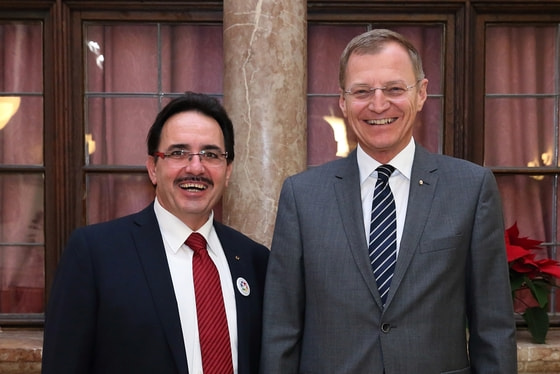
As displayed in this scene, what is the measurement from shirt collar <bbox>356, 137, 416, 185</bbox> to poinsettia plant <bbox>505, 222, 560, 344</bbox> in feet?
4.70

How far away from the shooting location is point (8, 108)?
3.65 metres

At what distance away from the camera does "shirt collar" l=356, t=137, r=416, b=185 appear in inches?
75.0

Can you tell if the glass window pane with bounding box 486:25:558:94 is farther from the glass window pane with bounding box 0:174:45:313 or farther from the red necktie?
the glass window pane with bounding box 0:174:45:313

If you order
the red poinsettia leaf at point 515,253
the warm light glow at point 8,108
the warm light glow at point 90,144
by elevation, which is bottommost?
the red poinsettia leaf at point 515,253

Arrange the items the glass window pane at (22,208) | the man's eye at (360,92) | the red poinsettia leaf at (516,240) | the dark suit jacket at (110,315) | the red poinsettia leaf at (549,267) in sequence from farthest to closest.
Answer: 1. the glass window pane at (22,208)
2. the red poinsettia leaf at (516,240)
3. the red poinsettia leaf at (549,267)
4. the man's eye at (360,92)
5. the dark suit jacket at (110,315)

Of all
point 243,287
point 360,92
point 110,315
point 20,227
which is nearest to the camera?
point 110,315

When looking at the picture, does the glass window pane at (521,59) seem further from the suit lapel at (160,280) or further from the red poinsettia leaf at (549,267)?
the suit lapel at (160,280)

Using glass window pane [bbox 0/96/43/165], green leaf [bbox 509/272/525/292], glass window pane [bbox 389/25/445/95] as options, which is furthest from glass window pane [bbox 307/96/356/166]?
glass window pane [bbox 0/96/43/165]

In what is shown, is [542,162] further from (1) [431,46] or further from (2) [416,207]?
(2) [416,207]

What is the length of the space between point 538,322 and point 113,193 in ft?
7.53

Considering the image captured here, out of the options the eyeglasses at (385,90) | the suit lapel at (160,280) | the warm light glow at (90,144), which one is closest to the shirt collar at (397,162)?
the eyeglasses at (385,90)

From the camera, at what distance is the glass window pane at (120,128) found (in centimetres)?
368

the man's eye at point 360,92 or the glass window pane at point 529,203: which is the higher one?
the man's eye at point 360,92

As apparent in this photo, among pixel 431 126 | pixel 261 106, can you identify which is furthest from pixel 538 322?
pixel 261 106
